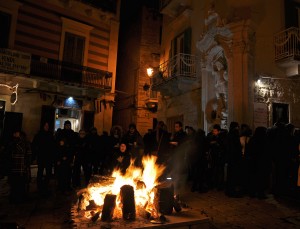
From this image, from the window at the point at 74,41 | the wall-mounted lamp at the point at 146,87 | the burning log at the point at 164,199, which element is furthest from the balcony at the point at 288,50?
the window at the point at 74,41

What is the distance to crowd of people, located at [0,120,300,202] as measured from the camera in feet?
21.5

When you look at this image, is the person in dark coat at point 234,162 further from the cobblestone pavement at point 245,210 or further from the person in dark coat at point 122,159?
the person in dark coat at point 122,159

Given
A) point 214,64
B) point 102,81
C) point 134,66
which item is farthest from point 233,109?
point 134,66

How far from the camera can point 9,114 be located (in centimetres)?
1304

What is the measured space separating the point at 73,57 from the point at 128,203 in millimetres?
14081

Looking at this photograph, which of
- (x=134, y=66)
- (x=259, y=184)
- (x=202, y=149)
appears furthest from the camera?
(x=134, y=66)

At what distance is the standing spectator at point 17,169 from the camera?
6.16 metres

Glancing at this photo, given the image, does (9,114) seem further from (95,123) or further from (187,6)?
(187,6)

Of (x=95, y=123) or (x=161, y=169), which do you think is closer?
(x=161, y=169)

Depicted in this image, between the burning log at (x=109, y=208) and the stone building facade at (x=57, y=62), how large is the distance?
9993 mm

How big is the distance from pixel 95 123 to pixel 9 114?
5.39 metres

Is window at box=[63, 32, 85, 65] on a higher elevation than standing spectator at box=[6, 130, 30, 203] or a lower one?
higher

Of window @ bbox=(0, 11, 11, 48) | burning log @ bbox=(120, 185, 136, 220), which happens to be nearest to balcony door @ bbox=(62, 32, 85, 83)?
window @ bbox=(0, 11, 11, 48)

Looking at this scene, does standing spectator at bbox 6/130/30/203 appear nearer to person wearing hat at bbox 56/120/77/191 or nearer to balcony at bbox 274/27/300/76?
person wearing hat at bbox 56/120/77/191
